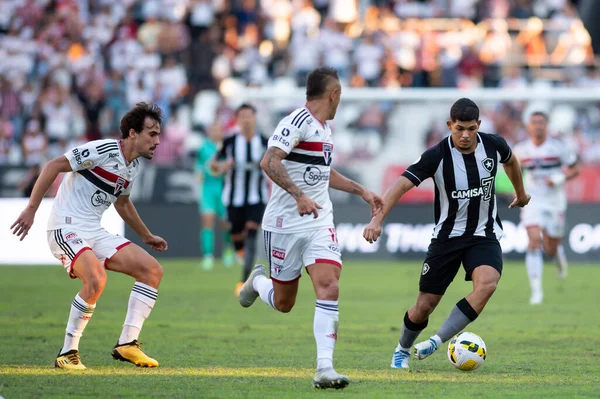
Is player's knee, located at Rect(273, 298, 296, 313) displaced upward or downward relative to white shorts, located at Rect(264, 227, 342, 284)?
downward

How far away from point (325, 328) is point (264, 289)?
1561mm

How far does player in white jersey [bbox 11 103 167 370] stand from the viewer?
29.1 ft

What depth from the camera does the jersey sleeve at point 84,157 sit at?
880 cm

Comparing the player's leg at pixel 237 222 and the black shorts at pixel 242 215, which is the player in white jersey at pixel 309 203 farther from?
the player's leg at pixel 237 222

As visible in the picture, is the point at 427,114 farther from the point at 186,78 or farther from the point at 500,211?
the point at 186,78

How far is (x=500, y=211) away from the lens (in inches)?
865

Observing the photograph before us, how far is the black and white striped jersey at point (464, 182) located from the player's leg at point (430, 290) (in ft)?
0.52

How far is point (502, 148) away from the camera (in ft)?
29.7

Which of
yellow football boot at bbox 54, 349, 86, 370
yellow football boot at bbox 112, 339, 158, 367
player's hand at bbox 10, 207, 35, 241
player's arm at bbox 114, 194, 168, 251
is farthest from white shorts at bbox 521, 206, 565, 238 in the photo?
player's hand at bbox 10, 207, 35, 241

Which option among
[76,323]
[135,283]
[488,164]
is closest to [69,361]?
[76,323]

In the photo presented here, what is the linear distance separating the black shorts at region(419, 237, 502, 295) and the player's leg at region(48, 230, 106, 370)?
8.82 feet

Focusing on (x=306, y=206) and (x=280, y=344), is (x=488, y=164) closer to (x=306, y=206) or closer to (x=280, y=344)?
(x=306, y=206)

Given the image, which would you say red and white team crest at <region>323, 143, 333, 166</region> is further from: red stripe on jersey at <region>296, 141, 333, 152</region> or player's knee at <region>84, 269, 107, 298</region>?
player's knee at <region>84, 269, 107, 298</region>

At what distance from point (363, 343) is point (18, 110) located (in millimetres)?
17663
